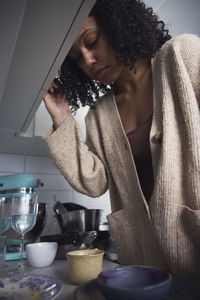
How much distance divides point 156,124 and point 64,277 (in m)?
0.46

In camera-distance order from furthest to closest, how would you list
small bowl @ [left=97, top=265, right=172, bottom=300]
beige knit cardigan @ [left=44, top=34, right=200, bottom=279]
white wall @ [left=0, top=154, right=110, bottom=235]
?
white wall @ [left=0, top=154, right=110, bottom=235], beige knit cardigan @ [left=44, top=34, right=200, bottom=279], small bowl @ [left=97, top=265, right=172, bottom=300]

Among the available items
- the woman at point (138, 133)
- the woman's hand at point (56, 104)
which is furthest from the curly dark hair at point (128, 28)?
the woman's hand at point (56, 104)

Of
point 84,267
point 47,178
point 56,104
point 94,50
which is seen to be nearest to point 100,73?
point 94,50

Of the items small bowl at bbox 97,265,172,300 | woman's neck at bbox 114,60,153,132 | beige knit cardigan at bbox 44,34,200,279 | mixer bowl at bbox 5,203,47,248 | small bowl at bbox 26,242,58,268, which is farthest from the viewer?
mixer bowl at bbox 5,203,47,248

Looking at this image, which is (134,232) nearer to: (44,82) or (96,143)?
(96,143)

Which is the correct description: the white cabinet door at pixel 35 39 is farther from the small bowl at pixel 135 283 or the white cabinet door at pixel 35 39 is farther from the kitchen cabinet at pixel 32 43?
the small bowl at pixel 135 283

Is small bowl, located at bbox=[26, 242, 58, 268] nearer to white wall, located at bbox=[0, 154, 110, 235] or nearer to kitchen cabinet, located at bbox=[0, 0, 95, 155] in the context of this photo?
kitchen cabinet, located at bbox=[0, 0, 95, 155]

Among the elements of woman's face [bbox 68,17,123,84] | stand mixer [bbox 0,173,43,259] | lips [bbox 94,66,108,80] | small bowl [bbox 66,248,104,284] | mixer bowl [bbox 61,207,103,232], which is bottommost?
small bowl [bbox 66,248,104,284]

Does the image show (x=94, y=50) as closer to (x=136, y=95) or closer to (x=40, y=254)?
(x=136, y=95)

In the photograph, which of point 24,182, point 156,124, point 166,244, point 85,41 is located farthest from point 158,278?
point 24,182

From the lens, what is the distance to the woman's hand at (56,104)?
79 centimetres

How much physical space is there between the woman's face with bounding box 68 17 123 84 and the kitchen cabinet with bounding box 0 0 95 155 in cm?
20

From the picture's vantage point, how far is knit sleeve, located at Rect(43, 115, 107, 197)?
755 millimetres

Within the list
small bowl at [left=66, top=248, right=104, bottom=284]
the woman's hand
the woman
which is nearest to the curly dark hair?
the woman
